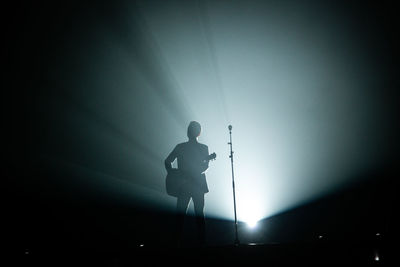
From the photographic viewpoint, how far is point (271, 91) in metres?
7.09

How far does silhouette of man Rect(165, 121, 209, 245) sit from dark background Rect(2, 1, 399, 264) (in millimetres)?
2887

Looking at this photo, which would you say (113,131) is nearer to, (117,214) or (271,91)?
(117,214)

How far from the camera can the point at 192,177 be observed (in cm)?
382

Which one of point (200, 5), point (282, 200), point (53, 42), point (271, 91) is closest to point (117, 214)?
point (282, 200)

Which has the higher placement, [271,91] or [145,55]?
[145,55]

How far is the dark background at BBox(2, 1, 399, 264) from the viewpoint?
6.04 meters

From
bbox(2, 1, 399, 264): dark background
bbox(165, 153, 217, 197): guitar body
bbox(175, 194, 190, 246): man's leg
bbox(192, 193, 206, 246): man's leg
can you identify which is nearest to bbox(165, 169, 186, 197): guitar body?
bbox(165, 153, 217, 197): guitar body

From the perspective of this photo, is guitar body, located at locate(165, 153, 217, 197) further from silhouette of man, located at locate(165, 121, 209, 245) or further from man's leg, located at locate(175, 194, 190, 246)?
man's leg, located at locate(175, 194, 190, 246)

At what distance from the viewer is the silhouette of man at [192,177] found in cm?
370

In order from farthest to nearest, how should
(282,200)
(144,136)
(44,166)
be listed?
(144,136) → (282,200) → (44,166)

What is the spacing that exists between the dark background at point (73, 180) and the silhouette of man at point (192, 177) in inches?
114

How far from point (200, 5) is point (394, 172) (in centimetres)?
655

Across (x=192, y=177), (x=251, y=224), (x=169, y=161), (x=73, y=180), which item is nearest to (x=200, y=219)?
(x=192, y=177)

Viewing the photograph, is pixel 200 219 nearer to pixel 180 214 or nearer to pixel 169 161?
pixel 180 214
